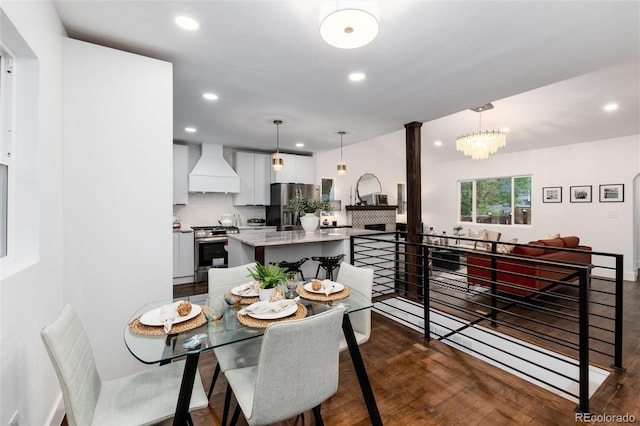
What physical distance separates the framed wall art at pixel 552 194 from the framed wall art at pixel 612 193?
0.66 metres

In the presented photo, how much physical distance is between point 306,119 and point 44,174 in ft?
9.94

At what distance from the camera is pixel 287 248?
13.4 feet

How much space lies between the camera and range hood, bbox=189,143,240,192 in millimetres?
5344

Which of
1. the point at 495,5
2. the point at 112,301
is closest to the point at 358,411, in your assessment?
the point at 112,301

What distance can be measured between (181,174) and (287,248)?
8.57ft

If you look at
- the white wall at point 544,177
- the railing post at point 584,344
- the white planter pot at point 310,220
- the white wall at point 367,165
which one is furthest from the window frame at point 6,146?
the white wall at point 544,177

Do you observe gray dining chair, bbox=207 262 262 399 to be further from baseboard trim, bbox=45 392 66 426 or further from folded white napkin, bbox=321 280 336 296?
baseboard trim, bbox=45 392 66 426

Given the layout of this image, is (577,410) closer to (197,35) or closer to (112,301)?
(112,301)

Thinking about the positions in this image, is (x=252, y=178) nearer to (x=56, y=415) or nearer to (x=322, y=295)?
(x=322, y=295)

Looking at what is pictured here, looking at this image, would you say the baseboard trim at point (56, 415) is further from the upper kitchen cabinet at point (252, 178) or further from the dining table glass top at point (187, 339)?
the upper kitchen cabinet at point (252, 178)

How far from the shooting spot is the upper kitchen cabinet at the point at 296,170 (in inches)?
237

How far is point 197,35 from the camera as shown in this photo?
2.10m

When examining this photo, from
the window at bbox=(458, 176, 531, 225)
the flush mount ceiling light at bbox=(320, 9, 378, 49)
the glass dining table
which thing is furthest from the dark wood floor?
the window at bbox=(458, 176, 531, 225)
